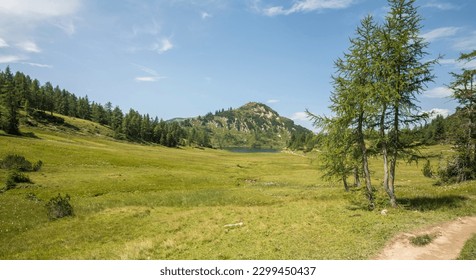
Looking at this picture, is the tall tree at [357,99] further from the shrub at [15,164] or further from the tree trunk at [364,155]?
the shrub at [15,164]

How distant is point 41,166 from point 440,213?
58020mm

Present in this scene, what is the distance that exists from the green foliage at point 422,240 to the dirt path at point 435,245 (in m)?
0.16

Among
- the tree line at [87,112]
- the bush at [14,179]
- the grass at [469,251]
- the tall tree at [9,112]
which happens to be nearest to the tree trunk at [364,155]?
the grass at [469,251]

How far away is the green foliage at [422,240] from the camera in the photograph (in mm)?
15195

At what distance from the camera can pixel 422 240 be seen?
15367 mm

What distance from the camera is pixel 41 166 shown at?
48.7 m

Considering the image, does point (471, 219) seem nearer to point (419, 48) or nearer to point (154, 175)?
point (419, 48)

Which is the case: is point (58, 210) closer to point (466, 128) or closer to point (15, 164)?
point (15, 164)

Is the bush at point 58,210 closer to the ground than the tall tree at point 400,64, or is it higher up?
closer to the ground

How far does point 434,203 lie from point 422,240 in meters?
11.3

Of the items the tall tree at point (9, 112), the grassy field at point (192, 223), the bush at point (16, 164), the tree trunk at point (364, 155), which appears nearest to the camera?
the grassy field at point (192, 223)

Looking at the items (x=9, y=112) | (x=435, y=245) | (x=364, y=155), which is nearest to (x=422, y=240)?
(x=435, y=245)
